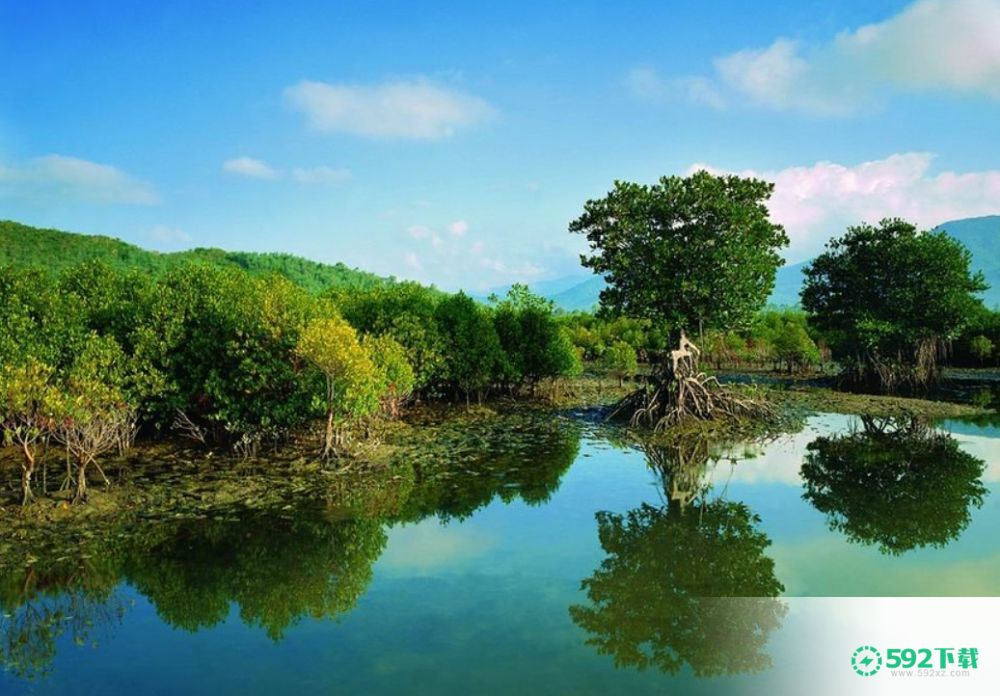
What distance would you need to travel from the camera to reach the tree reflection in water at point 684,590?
10.9 metres

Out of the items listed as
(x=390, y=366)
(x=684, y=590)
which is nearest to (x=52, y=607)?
(x=684, y=590)

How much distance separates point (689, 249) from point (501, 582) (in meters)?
20.5

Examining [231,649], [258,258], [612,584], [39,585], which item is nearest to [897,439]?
[612,584]

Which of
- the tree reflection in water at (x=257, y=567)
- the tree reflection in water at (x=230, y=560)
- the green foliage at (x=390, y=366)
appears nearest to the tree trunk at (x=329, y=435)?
the tree reflection in water at (x=230, y=560)

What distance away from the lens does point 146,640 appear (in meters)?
11.4

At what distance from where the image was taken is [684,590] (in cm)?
1305

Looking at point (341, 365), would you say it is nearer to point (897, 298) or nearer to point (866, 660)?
point (866, 660)

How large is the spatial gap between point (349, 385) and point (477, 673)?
13.1 m

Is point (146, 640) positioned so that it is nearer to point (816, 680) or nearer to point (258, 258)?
point (816, 680)

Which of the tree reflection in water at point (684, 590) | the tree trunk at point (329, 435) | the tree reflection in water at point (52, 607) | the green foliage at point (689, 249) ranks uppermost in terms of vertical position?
the green foliage at point (689, 249)

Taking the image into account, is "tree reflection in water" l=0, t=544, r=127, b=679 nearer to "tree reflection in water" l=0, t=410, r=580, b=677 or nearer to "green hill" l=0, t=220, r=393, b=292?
"tree reflection in water" l=0, t=410, r=580, b=677

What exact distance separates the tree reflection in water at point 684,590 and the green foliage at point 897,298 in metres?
29.6

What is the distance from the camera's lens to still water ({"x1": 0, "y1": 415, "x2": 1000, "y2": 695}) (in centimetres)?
1037

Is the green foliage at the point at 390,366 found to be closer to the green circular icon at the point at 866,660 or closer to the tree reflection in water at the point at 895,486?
the tree reflection in water at the point at 895,486
